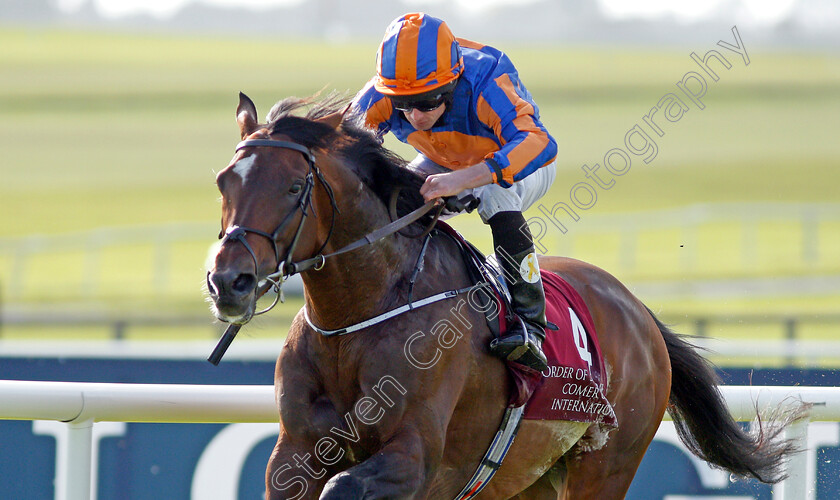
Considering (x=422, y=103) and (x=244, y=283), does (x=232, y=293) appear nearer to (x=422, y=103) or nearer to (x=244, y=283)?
(x=244, y=283)

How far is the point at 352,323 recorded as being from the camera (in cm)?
298

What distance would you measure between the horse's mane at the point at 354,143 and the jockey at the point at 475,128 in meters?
0.10

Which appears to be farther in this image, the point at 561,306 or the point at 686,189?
the point at 686,189

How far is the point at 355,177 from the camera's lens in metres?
3.02

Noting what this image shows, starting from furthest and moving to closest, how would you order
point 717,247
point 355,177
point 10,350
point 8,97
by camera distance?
point 8,97 < point 717,247 < point 10,350 < point 355,177

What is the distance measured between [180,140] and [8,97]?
38.1 ft

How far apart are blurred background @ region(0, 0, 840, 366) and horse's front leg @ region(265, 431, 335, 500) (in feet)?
12.1


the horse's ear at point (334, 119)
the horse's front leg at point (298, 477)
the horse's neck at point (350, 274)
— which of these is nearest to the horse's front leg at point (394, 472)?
the horse's front leg at point (298, 477)

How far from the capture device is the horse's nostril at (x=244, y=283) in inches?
98.5

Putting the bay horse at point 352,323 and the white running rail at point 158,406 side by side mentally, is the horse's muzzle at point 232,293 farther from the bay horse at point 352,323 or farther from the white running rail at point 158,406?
the white running rail at point 158,406

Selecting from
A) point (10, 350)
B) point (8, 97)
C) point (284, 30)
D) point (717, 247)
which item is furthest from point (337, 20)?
point (10, 350)

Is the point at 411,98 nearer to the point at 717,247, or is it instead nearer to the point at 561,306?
the point at 561,306

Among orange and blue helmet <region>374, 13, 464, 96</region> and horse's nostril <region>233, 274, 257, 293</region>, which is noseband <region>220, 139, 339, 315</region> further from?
orange and blue helmet <region>374, 13, 464, 96</region>

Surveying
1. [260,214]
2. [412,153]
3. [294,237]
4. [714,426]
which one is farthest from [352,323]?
[412,153]
